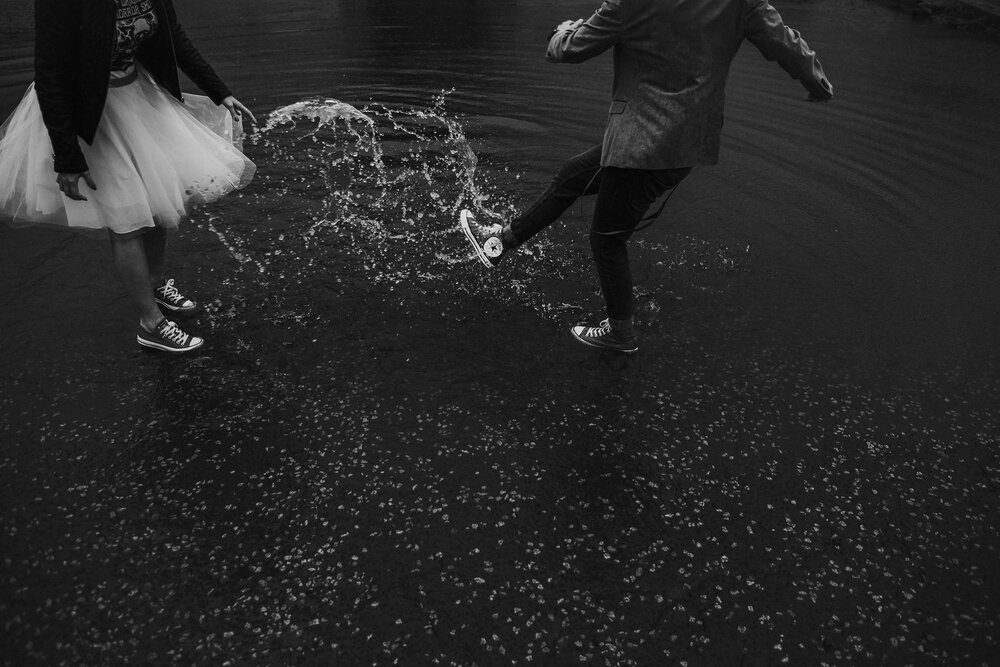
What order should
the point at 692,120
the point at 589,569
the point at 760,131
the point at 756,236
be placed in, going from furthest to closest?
1. the point at 760,131
2. the point at 756,236
3. the point at 692,120
4. the point at 589,569

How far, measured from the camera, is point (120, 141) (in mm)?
3529

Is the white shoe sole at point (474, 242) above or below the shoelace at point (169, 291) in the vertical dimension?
above

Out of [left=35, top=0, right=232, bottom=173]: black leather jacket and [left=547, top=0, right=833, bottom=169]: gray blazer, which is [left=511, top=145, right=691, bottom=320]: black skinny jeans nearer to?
[left=547, top=0, right=833, bottom=169]: gray blazer

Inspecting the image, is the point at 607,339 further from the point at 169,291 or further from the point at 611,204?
the point at 169,291

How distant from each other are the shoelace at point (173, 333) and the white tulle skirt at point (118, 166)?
21.5 inches

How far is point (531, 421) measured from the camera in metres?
3.72

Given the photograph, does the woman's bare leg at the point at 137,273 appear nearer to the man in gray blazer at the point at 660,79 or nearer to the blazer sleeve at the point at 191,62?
the blazer sleeve at the point at 191,62

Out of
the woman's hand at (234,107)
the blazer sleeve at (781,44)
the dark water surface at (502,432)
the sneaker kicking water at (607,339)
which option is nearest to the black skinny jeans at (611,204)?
the sneaker kicking water at (607,339)

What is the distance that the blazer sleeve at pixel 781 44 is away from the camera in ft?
10.6

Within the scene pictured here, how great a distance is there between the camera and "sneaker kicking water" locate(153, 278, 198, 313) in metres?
4.35

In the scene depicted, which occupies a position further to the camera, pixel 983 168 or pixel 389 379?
pixel 983 168

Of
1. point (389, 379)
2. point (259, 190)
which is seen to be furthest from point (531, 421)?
point (259, 190)

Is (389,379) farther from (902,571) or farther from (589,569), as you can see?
(902,571)

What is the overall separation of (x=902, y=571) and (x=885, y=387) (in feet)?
4.39
